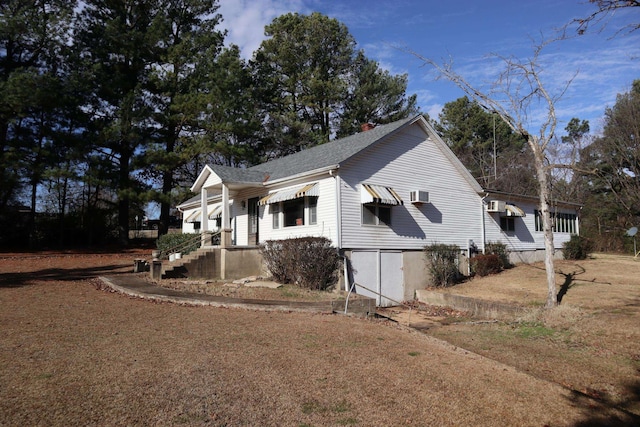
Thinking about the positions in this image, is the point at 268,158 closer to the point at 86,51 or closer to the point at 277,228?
the point at 86,51

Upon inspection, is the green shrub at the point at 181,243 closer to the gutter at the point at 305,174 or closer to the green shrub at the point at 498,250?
the gutter at the point at 305,174

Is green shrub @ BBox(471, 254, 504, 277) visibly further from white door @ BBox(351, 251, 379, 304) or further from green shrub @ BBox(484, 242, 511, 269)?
white door @ BBox(351, 251, 379, 304)

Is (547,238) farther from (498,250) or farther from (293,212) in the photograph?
(293,212)

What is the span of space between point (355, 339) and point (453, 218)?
40.1ft

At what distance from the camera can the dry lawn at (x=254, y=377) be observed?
4.69m

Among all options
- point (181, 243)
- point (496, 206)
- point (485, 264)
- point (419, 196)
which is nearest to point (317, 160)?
point (419, 196)

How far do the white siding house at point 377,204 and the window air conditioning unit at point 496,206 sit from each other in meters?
0.04

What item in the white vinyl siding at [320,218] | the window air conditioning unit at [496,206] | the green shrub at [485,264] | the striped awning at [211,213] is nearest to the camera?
the white vinyl siding at [320,218]

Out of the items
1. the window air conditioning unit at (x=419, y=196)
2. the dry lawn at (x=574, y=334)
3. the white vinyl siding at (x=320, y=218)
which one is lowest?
the dry lawn at (x=574, y=334)

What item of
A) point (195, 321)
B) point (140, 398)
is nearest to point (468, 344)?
point (195, 321)

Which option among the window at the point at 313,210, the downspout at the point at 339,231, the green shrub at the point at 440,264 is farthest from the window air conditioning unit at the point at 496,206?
the window at the point at 313,210

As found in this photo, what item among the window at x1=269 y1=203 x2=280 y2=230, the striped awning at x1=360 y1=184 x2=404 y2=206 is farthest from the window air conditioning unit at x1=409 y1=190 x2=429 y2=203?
the window at x1=269 y1=203 x2=280 y2=230

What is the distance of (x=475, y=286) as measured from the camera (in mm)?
17062

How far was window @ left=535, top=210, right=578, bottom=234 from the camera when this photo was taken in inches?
931
